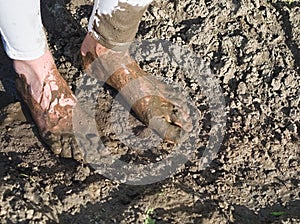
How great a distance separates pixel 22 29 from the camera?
2014 mm

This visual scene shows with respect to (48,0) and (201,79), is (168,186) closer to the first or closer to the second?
(201,79)

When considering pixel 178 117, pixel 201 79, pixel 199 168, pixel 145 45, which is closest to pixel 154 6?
pixel 145 45

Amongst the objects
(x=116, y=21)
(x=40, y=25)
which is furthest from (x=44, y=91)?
(x=116, y=21)

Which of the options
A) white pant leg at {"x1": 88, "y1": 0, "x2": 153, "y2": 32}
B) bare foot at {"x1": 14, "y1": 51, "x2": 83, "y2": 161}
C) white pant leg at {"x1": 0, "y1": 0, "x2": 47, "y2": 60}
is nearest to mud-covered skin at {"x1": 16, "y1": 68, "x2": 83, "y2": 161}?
bare foot at {"x1": 14, "y1": 51, "x2": 83, "y2": 161}

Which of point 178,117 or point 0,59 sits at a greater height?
point 178,117

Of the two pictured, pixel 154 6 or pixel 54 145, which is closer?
pixel 54 145

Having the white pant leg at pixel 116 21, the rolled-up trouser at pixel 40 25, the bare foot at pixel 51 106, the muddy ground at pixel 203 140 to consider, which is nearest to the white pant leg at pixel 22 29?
the rolled-up trouser at pixel 40 25

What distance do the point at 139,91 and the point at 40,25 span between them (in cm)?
51

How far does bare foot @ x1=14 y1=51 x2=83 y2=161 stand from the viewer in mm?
2297

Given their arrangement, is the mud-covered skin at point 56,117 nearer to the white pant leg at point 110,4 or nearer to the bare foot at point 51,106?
the bare foot at point 51,106

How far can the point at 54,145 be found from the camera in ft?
7.59

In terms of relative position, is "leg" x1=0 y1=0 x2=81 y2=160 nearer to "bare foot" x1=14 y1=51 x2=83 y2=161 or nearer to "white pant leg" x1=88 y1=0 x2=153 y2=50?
"bare foot" x1=14 y1=51 x2=83 y2=161

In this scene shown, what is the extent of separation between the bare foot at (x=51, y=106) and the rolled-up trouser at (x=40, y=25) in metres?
0.13

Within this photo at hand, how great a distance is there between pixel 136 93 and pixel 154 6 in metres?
0.64
